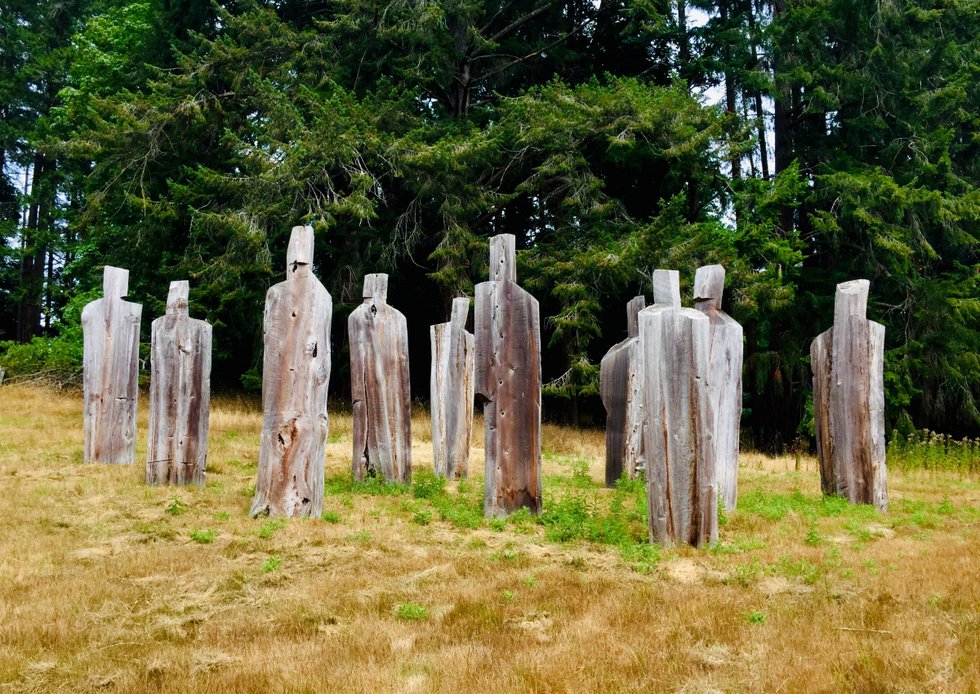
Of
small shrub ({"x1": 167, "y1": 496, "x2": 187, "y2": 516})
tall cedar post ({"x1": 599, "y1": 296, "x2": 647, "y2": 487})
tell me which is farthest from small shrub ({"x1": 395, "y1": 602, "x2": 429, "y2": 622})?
tall cedar post ({"x1": 599, "y1": 296, "x2": 647, "y2": 487})

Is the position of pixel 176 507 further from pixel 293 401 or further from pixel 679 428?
pixel 679 428

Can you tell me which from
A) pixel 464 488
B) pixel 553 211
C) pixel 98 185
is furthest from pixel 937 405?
pixel 98 185

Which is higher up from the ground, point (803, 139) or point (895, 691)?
point (803, 139)

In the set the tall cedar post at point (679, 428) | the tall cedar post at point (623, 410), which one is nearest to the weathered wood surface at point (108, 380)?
the tall cedar post at point (623, 410)

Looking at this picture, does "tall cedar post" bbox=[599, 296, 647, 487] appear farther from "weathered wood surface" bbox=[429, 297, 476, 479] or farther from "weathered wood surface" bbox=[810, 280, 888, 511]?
"weathered wood surface" bbox=[810, 280, 888, 511]

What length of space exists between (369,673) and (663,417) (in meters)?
3.29

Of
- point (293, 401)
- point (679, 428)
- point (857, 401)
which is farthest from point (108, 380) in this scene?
point (857, 401)

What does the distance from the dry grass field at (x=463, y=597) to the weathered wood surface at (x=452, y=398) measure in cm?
174

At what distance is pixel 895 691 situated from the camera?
339 cm

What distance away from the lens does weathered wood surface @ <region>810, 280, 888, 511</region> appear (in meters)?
8.50

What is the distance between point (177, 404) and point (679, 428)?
5540 millimetres

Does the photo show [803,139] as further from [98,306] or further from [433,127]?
[98,306]

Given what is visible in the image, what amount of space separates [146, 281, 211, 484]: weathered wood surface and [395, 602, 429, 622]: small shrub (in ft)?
16.1

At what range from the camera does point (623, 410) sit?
9.92 m
